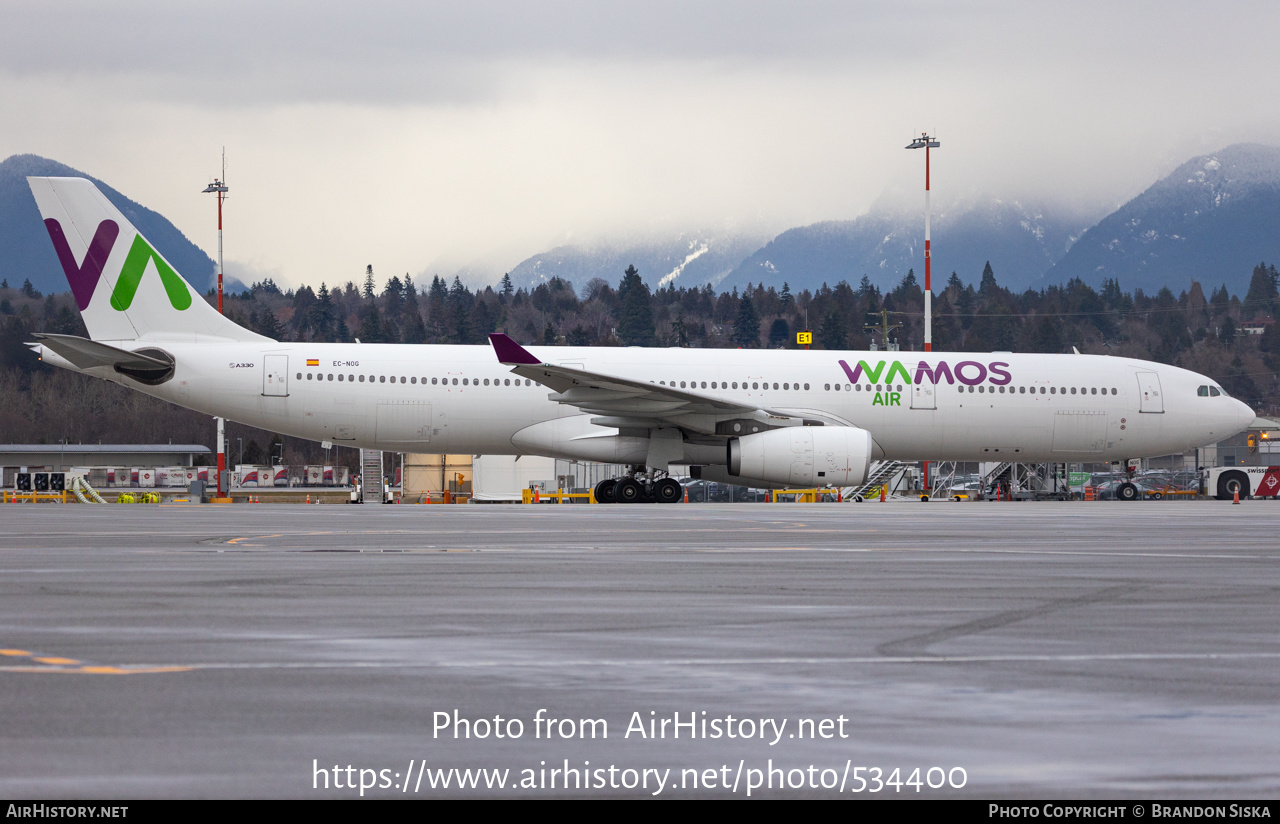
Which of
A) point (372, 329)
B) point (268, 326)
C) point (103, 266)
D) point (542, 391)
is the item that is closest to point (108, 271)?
point (103, 266)

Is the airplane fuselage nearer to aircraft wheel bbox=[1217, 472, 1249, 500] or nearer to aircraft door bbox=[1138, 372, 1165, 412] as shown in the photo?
aircraft door bbox=[1138, 372, 1165, 412]

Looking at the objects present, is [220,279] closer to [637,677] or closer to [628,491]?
[628,491]

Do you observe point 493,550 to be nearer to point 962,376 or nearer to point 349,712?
point 349,712

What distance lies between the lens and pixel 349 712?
Result: 4066 mm

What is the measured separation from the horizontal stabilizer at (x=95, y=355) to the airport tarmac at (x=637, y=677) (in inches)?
598

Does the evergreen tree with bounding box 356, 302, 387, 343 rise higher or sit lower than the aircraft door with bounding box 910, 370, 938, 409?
higher

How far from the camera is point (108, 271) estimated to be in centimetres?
2577

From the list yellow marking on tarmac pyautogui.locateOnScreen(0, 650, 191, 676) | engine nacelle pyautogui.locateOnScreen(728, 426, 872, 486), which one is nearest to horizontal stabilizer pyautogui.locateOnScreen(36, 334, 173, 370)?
engine nacelle pyautogui.locateOnScreen(728, 426, 872, 486)

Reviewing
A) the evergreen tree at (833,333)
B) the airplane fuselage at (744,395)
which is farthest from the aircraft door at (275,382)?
the evergreen tree at (833,333)

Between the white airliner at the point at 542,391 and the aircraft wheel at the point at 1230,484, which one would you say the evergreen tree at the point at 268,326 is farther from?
the white airliner at the point at 542,391

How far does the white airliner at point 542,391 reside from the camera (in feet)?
81.6

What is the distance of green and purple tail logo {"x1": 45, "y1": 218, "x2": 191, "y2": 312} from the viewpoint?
84.6 feet

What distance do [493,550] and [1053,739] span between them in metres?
8.12

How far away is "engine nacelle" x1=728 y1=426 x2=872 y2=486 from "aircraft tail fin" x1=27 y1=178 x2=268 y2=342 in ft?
34.0
